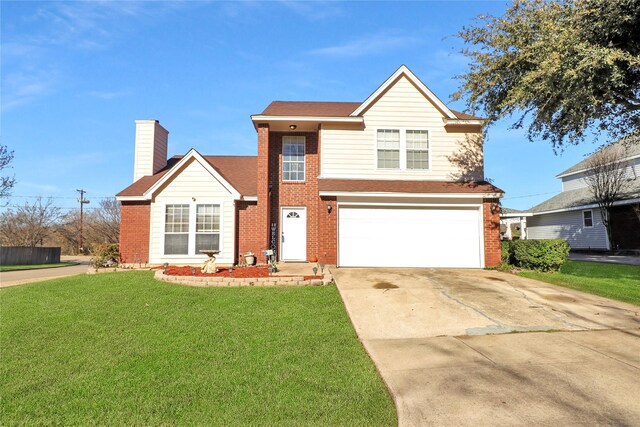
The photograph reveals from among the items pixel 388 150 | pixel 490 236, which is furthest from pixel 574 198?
pixel 388 150

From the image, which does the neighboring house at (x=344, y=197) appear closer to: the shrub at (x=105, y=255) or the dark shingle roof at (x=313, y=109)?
the dark shingle roof at (x=313, y=109)

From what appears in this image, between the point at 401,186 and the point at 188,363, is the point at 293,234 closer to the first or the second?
the point at 401,186

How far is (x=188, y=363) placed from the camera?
16.5ft

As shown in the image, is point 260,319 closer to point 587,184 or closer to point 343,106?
point 343,106

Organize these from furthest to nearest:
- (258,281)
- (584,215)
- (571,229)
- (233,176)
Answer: (571,229)
(584,215)
(233,176)
(258,281)

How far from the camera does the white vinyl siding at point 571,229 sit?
26047 millimetres

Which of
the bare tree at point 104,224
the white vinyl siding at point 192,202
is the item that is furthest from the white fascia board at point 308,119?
the bare tree at point 104,224

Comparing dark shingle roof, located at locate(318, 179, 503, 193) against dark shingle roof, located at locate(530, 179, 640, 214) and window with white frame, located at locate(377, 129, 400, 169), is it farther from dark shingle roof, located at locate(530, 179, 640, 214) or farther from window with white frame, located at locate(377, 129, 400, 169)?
dark shingle roof, located at locate(530, 179, 640, 214)

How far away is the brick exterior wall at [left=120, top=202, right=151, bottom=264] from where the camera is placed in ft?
48.5

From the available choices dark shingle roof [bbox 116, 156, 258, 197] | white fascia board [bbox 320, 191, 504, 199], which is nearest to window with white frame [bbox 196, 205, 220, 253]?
dark shingle roof [bbox 116, 156, 258, 197]

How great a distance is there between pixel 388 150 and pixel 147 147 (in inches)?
449

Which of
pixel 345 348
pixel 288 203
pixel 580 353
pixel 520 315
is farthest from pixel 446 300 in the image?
pixel 288 203

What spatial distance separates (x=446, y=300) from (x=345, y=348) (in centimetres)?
383

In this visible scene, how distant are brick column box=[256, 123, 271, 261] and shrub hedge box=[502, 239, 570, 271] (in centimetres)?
963
